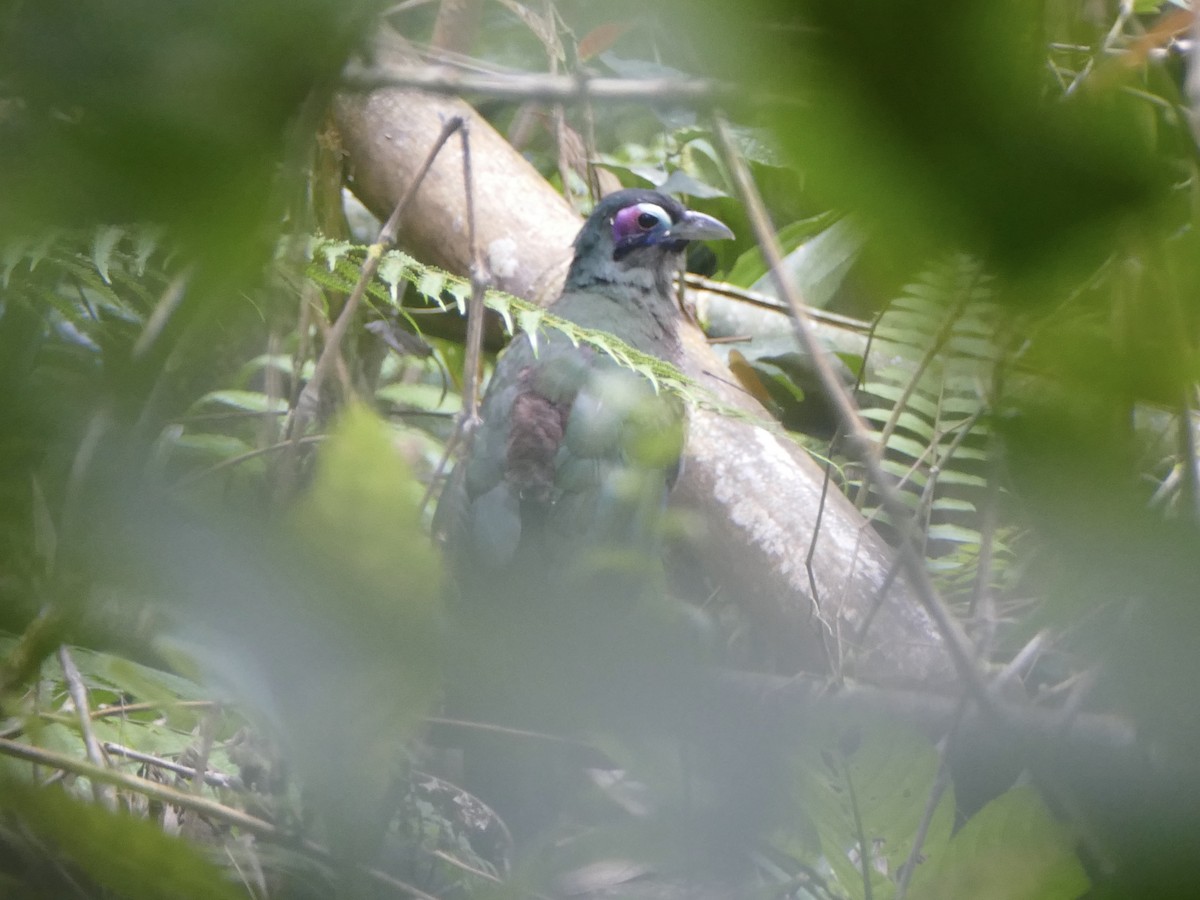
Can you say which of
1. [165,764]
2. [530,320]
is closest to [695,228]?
[530,320]

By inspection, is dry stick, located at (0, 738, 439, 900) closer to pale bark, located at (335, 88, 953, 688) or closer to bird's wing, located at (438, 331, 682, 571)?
pale bark, located at (335, 88, 953, 688)

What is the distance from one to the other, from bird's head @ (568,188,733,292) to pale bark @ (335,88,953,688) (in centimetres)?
17

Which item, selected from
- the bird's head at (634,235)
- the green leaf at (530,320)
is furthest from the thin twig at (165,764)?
the bird's head at (634,235)

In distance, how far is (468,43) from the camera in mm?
2078

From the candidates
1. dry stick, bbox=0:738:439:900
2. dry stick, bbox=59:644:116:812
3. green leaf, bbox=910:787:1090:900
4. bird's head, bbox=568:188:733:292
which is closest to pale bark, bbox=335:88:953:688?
bird's head, bbox=568:188:733:292

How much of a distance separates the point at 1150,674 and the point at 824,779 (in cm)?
20

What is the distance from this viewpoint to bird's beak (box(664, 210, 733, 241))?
2.78 metres

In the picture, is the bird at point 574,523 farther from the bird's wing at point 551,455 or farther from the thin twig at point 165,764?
the thin twig at point 165,764

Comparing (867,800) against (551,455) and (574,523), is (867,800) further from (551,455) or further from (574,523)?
(551,455)

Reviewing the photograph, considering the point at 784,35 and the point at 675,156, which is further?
the point at 675,156

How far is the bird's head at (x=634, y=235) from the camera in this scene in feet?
8.95

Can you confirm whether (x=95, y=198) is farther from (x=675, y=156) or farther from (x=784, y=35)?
(x=675, y=156)

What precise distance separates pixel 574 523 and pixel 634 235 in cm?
110

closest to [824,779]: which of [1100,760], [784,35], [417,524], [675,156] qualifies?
[1100,760]
